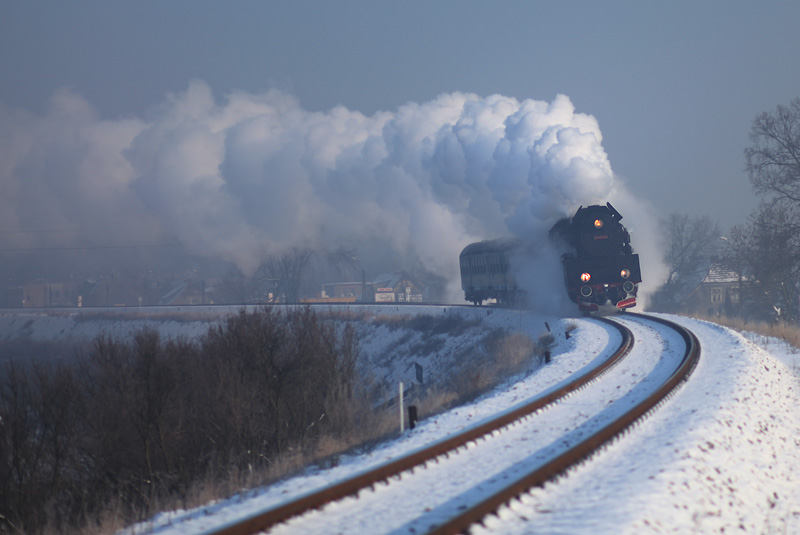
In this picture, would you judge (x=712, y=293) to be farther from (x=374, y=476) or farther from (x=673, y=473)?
(x=374, y=476)

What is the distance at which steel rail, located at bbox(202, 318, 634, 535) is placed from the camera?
248 inches

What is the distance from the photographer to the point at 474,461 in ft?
29.1

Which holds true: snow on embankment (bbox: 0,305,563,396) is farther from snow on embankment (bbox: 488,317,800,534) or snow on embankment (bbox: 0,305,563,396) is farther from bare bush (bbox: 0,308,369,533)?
snow on embankment (bbox: 488,317,800,534)

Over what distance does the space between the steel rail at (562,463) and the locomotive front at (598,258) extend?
49.1 ft

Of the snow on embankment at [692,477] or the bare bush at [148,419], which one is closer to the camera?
the snow on embankment at [692,477]

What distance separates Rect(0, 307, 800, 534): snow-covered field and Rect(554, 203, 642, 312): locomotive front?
45.2ft

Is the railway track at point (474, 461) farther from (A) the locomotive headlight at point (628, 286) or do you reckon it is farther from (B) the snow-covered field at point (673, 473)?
(A) the locomotive headlight at point (628, 286)

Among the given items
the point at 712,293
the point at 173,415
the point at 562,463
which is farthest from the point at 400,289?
the point at 562,463

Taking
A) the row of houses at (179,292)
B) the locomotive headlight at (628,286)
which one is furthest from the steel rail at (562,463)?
the row of houses at (179,292)

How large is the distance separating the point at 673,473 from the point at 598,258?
72.3 feet

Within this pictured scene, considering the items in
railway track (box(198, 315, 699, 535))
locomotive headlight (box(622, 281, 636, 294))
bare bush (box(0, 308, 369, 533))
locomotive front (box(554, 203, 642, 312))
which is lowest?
bare bush (box(0, 308, 369, 533))

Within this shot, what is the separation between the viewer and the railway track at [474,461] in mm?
6375

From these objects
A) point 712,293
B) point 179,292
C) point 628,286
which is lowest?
point 712,293

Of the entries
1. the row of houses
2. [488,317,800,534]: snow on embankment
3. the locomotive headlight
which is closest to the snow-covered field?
[488,317,800,534]: snow on embankment
